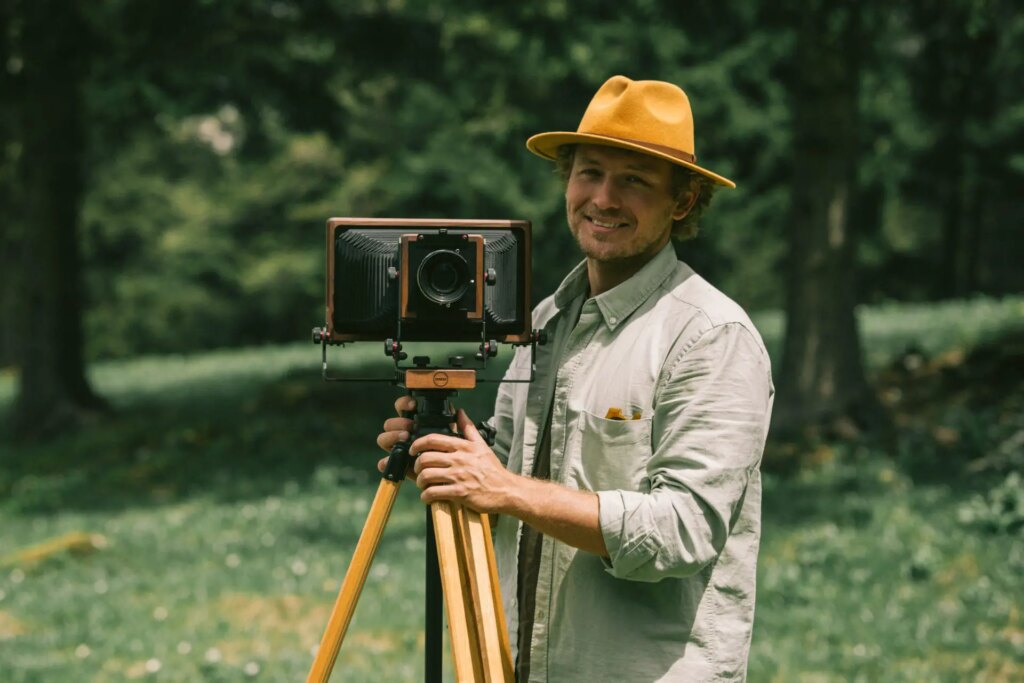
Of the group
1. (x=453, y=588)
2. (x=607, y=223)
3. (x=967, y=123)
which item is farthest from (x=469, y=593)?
(x=967, y=123)

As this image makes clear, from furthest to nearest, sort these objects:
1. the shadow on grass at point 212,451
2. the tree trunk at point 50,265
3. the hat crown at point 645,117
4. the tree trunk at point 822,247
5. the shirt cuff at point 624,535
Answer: the tree trunk at point 50,265, the shadow on grass at point 212,451, the tree trunk at point 822,247, the hat crown at point 645,117, the shirt cuff at point 624,535

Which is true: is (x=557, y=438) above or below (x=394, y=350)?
below

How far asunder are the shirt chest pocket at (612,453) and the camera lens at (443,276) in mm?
363

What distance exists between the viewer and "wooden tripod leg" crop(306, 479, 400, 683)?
8.36 feet

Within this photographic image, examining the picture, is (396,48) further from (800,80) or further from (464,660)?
(464,660)

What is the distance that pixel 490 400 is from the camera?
40.7 ft

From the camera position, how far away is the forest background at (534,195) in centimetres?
810

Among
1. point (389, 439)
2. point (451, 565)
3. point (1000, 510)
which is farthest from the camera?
point (1000, 510)

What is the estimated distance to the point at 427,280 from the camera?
8.18ft

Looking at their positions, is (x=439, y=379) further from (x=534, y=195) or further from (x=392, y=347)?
(x=534, y=195)

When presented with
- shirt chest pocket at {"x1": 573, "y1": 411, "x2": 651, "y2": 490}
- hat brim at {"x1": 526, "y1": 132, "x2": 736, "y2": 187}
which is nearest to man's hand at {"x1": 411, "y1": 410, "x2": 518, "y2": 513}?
shirt chest pocket at {"x1": 573, "y1": 411, "x2": 651, "y2": 490}

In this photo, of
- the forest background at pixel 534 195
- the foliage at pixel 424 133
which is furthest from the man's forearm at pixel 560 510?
the foliage at pixel 424 133

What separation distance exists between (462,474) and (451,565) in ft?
0.74

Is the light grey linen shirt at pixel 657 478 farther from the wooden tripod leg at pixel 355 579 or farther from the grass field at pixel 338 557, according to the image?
the grass field at pixel 338 557
